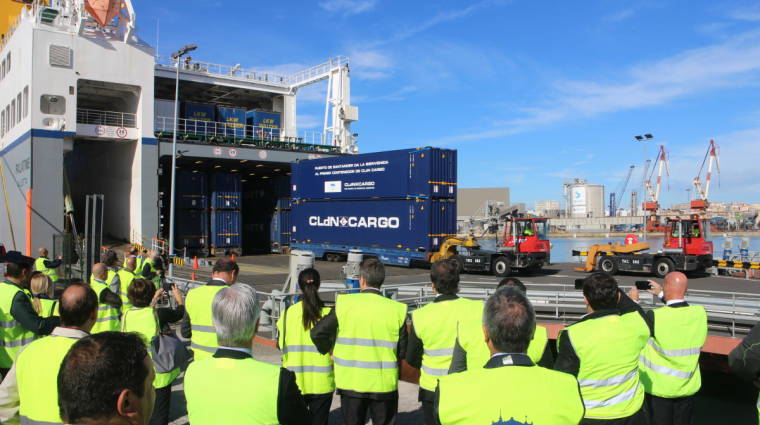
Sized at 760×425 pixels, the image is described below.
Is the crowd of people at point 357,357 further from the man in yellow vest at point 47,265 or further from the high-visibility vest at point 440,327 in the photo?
the man in yellow vest at point 47,265

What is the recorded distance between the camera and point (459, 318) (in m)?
3.80

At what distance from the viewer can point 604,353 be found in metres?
3.42

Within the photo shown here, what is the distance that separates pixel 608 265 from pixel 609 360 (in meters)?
19.3

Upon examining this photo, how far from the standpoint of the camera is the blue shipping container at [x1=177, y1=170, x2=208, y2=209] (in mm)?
27172

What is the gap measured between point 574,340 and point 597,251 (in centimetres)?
1990

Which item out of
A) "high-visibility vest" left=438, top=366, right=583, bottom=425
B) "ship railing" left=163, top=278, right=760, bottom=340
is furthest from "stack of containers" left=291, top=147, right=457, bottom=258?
"high-visibility vest" left=438, top=366, right=583, bottom=425

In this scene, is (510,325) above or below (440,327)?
above

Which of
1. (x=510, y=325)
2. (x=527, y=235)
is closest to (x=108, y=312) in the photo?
(x=510, y=325)

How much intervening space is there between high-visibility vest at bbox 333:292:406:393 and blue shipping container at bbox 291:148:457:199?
17258 mm

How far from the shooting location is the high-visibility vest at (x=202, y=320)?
14.5 feet

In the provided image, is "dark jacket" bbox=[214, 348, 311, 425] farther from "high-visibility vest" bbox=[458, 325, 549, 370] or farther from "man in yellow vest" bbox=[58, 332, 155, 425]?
"high-visibility vest" bbox=[458, 325, 549, 370]

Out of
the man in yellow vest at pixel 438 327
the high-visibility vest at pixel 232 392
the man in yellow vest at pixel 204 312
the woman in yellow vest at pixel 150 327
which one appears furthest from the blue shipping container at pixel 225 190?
the high-visibility vest at pixel 232 392

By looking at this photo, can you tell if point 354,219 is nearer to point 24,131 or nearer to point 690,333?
point 24,131

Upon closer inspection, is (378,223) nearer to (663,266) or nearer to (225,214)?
(225,214)
